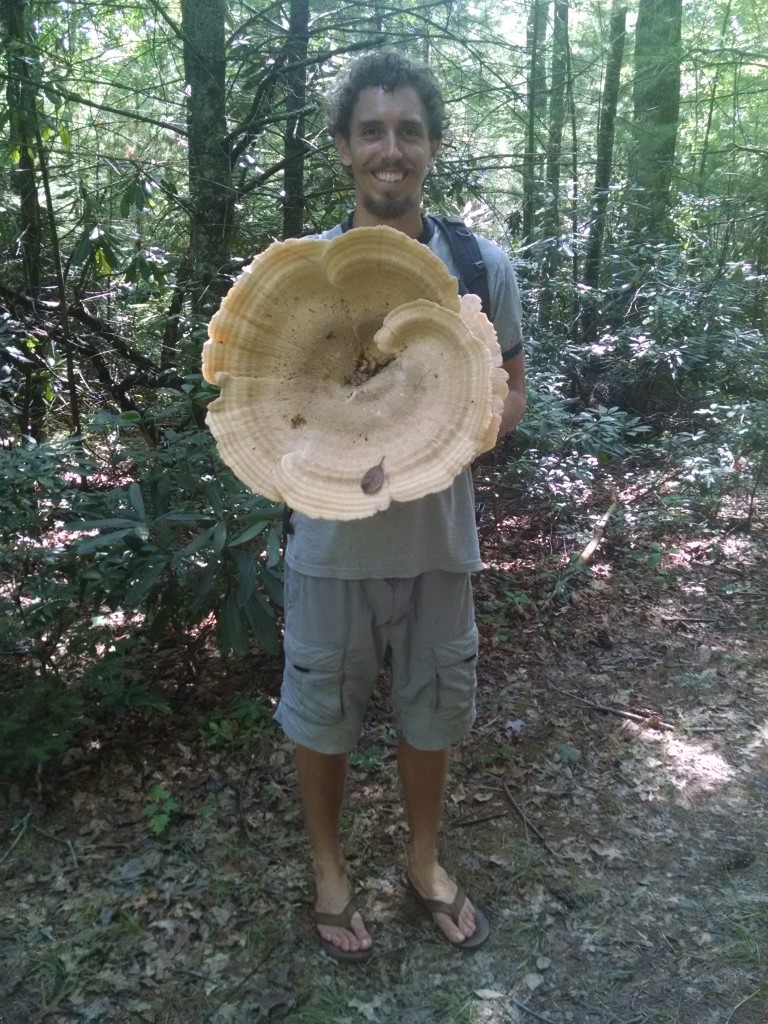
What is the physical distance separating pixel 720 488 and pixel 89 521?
409cm

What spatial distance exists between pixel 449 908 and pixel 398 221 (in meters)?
1.94

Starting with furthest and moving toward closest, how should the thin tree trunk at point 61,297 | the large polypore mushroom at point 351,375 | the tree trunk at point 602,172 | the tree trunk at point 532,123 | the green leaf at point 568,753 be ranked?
the tree trunk at point 602,172
the tree trunk at point 532,123
the thin tree trunk at point 61,297
the green leaf at point 568,753
the large polypore mushroom at point 351,375

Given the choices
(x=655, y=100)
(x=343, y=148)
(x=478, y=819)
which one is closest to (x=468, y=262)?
(x=343, y=148)

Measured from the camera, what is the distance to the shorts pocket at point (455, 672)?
1943 millimetres

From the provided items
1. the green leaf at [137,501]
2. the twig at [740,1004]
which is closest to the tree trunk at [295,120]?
the green leaf at [137,501]

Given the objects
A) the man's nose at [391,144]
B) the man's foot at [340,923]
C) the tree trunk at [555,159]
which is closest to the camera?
the man's nose at [391,144]

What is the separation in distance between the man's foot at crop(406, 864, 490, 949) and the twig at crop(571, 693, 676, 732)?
1.32m

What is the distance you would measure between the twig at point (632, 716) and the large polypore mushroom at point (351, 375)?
228 centimetres

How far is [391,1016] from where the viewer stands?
1926mm

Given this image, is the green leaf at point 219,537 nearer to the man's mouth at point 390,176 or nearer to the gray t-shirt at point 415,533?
the gray t-shirt at point 415,533

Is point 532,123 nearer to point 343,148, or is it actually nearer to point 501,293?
point 343,148

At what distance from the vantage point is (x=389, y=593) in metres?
1.86

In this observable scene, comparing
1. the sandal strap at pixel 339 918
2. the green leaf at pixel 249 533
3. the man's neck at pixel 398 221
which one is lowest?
the sandal strap at pixel 339 918

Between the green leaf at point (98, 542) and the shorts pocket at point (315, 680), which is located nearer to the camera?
the shorts pocket at point (315, 680)
